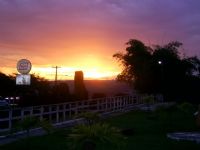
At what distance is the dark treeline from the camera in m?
89.2

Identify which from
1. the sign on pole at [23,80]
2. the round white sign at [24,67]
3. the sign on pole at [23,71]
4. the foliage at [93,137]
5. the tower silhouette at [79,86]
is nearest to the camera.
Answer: the foliage at [93,137]

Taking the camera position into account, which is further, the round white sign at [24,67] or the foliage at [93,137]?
the round white sign at [24,67]

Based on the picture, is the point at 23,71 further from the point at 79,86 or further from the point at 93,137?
the point at 79,86

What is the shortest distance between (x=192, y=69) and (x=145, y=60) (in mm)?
10072

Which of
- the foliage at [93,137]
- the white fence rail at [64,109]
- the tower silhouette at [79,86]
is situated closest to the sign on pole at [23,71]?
the white fence rail at [64,109]

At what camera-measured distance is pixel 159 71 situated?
90062 mm

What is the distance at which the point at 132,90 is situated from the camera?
310 ft

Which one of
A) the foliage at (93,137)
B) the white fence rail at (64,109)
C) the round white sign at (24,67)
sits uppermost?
the round white sign at (24,67)

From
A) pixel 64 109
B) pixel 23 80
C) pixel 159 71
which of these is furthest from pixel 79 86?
pixel 23 80

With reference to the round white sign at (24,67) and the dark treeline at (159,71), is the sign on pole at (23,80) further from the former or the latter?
the dark treeline at (159,71)

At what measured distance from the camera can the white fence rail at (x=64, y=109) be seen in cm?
2528

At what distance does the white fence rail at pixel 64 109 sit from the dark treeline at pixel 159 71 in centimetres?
2879

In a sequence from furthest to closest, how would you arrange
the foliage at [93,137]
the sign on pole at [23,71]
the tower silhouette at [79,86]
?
1. the tower silhouette at [79,86]
2. the sign on pole at [23,71]
3. the foliage at [93,137]

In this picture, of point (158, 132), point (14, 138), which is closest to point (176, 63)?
point (158, 132)
